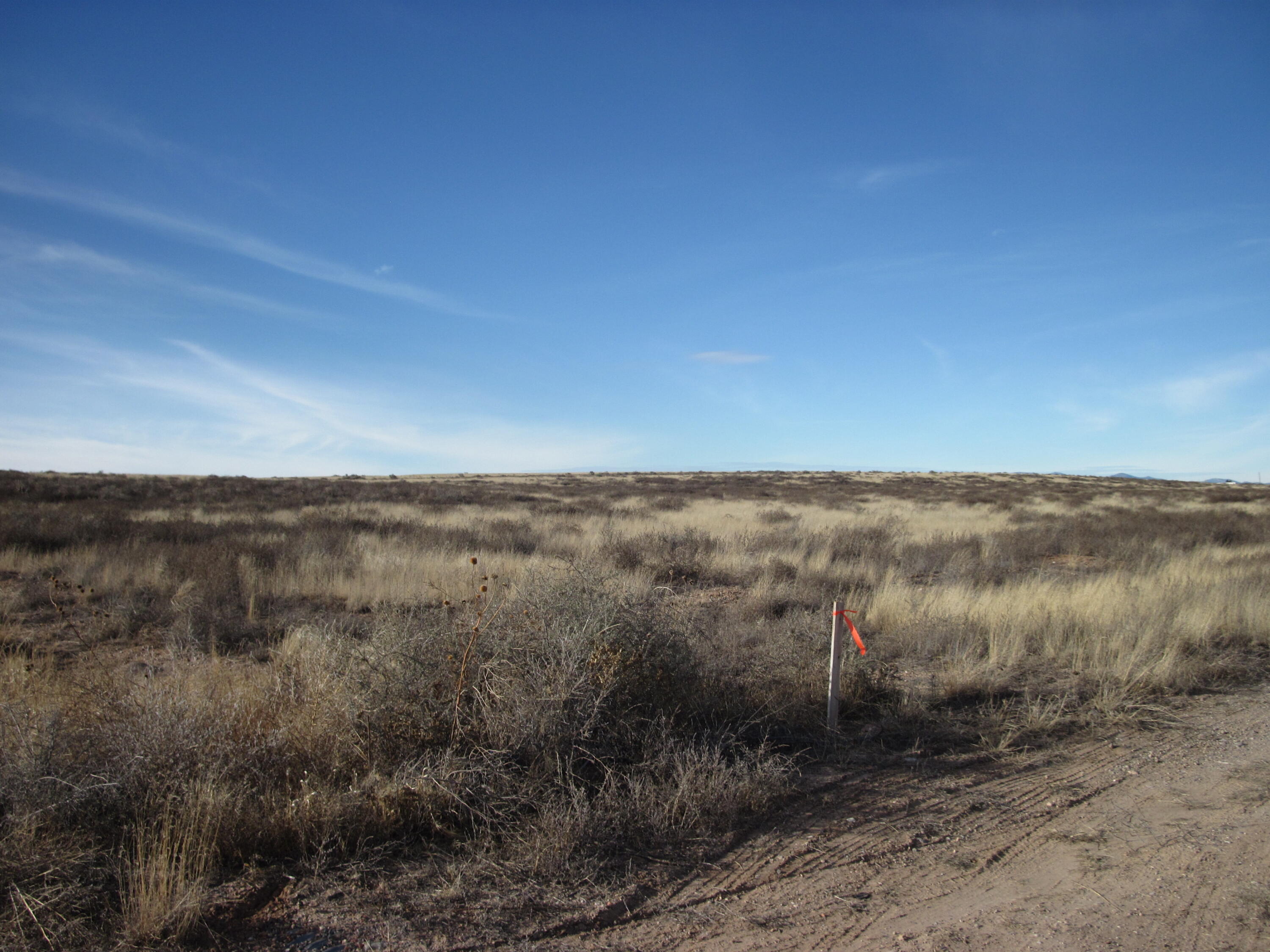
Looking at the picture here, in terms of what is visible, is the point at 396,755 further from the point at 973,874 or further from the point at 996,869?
the point at 996,869

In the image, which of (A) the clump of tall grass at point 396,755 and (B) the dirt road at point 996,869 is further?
(A) the clump of tall grass at point 396,755

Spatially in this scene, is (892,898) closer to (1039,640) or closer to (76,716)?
(76,716)

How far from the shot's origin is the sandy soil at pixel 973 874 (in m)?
2.95

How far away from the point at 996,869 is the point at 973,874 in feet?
0.51

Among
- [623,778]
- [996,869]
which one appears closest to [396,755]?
[623,778]

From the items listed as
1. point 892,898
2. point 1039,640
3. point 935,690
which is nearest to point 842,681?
point 935,690

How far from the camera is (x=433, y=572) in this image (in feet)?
34.6

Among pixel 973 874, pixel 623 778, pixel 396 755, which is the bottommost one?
pixel 973 874

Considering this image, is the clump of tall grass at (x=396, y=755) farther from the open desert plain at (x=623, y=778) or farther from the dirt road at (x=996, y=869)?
the dirt road at (x=996, y=869)

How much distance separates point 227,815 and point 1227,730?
719 cm

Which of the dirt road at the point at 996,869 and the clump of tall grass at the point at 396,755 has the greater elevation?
the clump of tall grass at the point at 396,755

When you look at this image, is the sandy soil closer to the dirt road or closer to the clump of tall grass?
the dirt road

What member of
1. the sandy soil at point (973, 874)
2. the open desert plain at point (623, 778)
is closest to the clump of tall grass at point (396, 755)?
the open desert plain at point (623, 778)

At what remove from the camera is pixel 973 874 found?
3498mm
